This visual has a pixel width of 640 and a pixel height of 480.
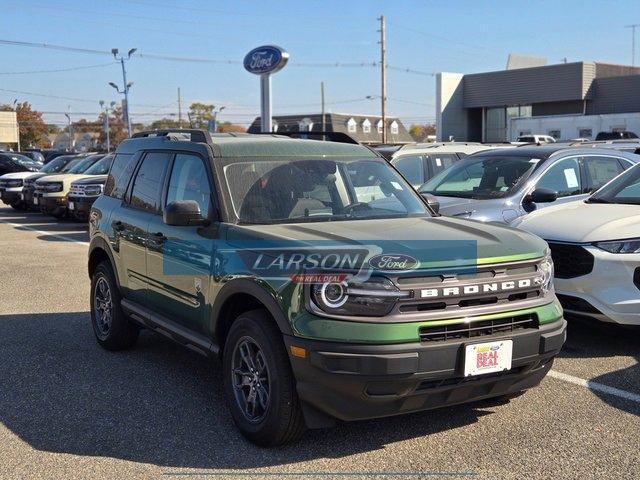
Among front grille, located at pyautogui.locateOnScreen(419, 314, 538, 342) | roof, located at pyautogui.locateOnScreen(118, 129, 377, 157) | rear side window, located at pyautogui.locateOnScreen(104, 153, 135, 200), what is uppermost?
roof, located at pyautogui.locateOnScreen(118, 129, 377, 157)

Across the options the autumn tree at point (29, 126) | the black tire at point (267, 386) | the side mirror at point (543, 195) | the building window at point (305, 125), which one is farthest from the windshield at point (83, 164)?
the autumn tree at point (29, 126)

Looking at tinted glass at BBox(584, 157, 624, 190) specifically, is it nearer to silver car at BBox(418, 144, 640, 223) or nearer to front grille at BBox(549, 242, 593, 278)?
silver car at BBox(418, 144, 640, 223)

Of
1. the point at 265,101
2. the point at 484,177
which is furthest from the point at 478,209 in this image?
the point at 265,101

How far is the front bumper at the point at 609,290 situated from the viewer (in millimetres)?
5738

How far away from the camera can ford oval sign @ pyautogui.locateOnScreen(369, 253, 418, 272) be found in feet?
12.5

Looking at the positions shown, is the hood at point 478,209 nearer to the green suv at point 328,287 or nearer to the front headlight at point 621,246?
the front headlight at point 621,246

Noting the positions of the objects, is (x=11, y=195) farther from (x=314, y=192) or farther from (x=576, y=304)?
(x=576, y=304)

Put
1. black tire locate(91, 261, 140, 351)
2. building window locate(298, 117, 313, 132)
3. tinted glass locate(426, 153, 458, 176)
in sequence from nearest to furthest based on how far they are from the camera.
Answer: black tire locate(91, 261, 140, 351) → tinted glass locate(426, 153, 458, 176) → building window locate(298, 117, 313, 132)

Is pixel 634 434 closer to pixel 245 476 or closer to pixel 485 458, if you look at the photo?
pixel 485 458

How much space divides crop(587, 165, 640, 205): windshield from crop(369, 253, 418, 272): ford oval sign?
411 centimetres

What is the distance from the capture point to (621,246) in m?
5.92

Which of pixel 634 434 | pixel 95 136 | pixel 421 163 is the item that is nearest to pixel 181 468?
pixel 634 434

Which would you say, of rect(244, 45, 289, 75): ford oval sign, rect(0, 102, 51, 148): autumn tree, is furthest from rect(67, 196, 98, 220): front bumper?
rect(0, 102, 51, 148): autumn tree

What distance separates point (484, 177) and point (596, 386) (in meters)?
4.22
